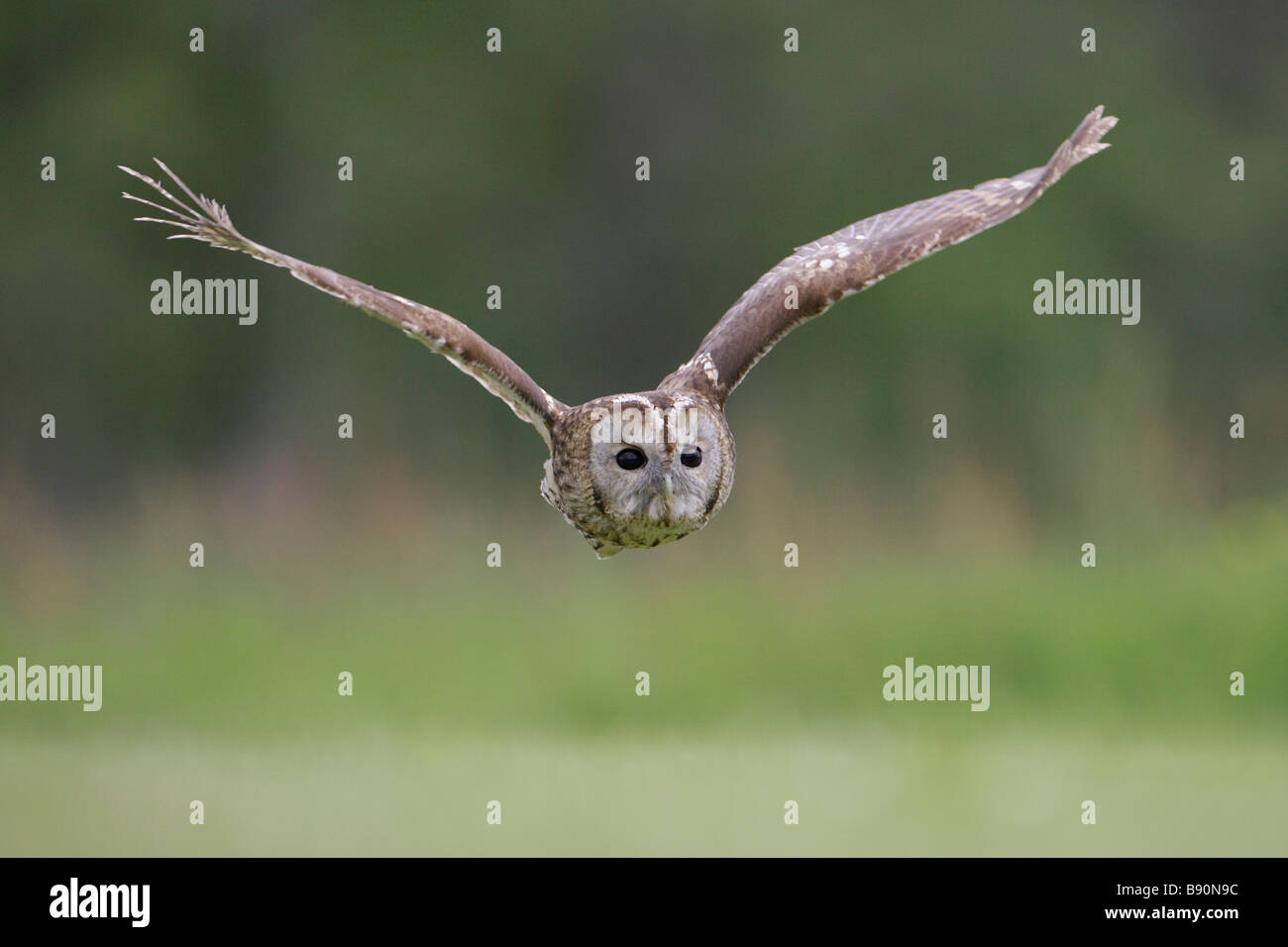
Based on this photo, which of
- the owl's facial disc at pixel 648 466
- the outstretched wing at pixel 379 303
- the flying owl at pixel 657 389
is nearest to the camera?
the outstretched wing at pixel 379 303

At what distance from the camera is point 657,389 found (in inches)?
314

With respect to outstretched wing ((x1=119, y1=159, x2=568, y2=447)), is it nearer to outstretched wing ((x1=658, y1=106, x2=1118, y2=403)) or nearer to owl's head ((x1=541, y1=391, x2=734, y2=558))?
owl's head ((x1=541, y1=391, x2=734, y2=558))

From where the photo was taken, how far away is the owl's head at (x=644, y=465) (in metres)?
7.52

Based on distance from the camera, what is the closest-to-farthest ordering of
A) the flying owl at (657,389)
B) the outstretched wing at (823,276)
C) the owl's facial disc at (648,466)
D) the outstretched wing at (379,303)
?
the outstretched wing at (379,303), the flying owl at (657,389), the owl's facial disc at (648,466), the outstretched wing at (823,276)

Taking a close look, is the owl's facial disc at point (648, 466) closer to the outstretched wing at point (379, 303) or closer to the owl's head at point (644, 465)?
the owl's head at point (644, 465)

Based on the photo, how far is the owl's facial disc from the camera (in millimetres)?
7516

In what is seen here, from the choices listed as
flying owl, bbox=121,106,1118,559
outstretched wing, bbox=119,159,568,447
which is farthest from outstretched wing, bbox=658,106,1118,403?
outstretched wing, bbox=119,159,568,447

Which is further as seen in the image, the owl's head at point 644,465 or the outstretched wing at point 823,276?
the outstretched wing at point 823,276

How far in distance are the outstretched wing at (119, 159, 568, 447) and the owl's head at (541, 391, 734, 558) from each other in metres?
0.31

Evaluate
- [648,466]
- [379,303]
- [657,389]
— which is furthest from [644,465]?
[379,303]

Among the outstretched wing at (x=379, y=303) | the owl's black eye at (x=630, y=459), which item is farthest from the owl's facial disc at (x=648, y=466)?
the outstretched wing at (x=379, y=303)

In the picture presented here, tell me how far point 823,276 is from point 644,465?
4.31 ft

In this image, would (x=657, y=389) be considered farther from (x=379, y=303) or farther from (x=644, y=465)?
(x=379, y=303)

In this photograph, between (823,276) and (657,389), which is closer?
(657,389)
